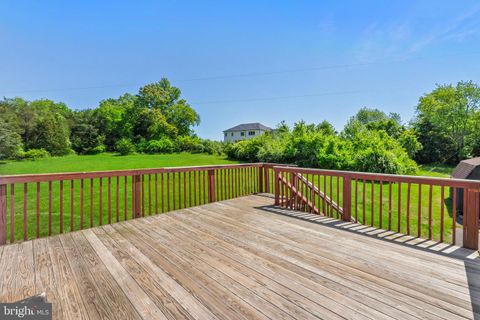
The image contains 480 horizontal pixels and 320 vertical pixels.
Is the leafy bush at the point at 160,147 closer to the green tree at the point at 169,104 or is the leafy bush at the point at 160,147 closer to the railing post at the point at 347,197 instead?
the green tree at the point at 169,104

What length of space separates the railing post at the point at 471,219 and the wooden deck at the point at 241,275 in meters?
0.16

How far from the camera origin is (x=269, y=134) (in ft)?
57.6

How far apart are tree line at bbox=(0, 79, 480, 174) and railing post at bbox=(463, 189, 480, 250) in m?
7.26

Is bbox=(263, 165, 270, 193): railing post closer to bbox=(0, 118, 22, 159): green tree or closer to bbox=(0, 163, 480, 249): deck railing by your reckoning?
bbox=(0, 163, 480, 249): deck railing

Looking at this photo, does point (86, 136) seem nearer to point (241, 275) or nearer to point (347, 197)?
point (347, 197)

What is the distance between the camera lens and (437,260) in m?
2.16

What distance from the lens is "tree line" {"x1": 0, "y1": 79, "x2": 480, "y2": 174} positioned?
10.3m

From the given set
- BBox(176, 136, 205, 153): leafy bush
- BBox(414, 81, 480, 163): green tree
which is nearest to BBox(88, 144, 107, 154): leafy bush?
BBox(176, 136, 205, 153): leafy bush

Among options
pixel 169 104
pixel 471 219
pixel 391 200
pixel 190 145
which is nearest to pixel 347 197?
pixel 471 219

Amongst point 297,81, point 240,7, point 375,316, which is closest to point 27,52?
point 240,7

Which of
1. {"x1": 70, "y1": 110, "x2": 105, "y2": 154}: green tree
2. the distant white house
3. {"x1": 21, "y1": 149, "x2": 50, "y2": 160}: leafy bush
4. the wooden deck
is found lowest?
the wooden deck

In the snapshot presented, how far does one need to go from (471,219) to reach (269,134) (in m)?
15.4

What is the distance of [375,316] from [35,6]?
11713 millimetres

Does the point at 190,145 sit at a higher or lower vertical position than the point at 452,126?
lower
